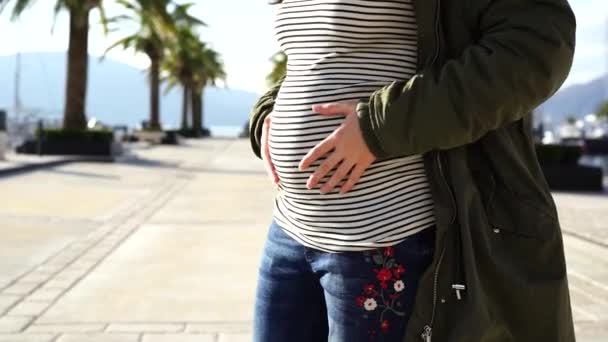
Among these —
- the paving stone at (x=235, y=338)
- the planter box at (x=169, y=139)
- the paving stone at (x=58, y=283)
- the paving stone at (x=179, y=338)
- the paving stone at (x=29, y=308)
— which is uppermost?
the paving stone at (x=235, y=338)

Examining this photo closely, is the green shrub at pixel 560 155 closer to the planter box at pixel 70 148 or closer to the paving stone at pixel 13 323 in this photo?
the planter box at pixel 70 148

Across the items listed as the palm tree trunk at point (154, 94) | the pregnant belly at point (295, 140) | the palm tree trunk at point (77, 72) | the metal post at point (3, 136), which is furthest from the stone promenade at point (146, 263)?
the palm tree trunk at point (154, 94)

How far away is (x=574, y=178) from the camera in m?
15.8

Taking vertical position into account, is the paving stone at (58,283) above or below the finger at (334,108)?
below

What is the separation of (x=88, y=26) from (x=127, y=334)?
21.0m

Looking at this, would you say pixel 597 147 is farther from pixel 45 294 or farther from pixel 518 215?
pixel 518 215

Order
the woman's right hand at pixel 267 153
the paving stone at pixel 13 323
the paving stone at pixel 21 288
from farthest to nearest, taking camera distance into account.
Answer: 1. the paving stone at pixel 21 288
2. the paving stone at pixel 13 323
3. the woman's right hand at pixel 267 153

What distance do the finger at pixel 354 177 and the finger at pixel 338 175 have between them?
0.01 m

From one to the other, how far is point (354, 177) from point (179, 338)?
9.33 ft

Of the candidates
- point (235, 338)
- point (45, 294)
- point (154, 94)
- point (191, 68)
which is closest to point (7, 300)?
point (45, 294)

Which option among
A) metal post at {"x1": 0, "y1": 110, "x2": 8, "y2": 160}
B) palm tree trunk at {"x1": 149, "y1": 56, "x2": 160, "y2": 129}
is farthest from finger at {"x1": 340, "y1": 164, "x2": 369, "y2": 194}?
palm tree trunk at {"x1": 149, "y1": 56, "x2": 160, "y2": 129}

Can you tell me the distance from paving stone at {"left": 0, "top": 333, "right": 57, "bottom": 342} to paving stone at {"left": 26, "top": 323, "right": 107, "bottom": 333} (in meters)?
0.09

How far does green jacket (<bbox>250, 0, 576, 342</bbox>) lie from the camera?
55.0 inches

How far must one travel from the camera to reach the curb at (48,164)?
1571cm
